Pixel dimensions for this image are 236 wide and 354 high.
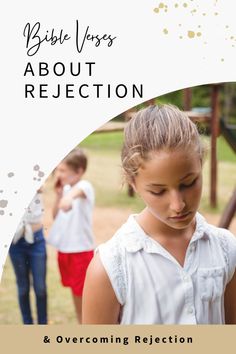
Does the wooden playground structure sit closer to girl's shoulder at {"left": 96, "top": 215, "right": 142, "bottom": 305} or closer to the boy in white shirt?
the boy in white shirt

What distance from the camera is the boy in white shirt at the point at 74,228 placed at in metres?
2.73

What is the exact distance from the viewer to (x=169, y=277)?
1.16 meters

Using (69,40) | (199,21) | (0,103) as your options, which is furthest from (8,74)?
(199,21)

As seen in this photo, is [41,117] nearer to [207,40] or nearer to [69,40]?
[69,40]

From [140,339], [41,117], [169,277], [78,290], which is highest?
[41,117]

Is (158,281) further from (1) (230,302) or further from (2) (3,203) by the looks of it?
(2) (3,203)

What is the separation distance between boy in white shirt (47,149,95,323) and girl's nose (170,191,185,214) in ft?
5.46

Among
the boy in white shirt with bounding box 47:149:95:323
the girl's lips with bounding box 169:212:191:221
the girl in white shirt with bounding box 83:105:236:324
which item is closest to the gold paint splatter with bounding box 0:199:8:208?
the girl in white shirt with bounding box 83:105:236:324

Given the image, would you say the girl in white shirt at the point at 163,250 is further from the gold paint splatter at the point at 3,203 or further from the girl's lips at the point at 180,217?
the gold paint splatter at the point at 3,203

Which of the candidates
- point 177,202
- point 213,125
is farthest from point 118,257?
point 213,125

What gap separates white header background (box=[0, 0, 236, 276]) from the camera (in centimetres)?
153

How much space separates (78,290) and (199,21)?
152 cm

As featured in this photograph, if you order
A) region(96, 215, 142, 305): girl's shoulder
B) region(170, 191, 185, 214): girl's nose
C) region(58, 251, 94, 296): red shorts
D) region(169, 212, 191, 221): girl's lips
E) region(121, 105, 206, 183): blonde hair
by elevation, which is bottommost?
region(58, 251, 94, 296): red shorts

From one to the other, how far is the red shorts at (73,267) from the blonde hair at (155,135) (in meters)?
1.65
